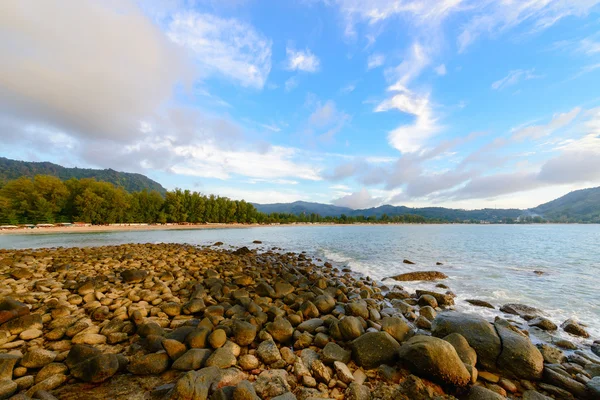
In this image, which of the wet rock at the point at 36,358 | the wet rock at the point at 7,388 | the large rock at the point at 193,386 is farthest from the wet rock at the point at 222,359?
the wet rock at the point at 36,358

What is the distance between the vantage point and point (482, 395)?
3803 mm

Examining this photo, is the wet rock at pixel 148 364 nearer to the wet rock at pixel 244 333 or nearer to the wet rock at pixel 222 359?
the wet rock at pixel 222 359

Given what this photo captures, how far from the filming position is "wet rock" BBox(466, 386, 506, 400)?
3.76 metres

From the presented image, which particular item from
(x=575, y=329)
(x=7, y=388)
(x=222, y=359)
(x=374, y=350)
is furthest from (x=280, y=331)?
(x=575, y=329)

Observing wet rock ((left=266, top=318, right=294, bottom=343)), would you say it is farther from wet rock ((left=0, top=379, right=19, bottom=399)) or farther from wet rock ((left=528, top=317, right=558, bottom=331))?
wet rock ((left=528, top=317, right=558, bottom=331))

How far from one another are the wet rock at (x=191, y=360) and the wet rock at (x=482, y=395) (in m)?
4.79

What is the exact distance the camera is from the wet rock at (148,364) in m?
4.18

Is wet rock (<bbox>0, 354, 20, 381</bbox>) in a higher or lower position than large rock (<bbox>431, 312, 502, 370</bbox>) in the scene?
higher

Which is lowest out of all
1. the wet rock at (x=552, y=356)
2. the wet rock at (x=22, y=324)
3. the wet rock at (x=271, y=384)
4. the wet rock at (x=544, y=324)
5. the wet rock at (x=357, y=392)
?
the wet rock at (x=544, y=324)

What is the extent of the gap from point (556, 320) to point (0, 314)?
16.2 meters

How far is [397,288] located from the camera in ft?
37.8

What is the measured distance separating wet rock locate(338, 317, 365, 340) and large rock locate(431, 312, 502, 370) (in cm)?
201

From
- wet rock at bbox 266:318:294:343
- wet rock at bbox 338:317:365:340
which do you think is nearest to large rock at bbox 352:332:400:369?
wet rock at bbox 338:317:365:340

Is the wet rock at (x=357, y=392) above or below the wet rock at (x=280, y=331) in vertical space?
below
